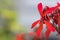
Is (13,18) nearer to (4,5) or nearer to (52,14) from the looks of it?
(4,5)

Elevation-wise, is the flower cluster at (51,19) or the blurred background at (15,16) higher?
the flower cluster at (51,19)

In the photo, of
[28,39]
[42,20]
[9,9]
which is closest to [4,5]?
[9,9]

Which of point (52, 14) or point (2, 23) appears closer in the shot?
point (52, 14)

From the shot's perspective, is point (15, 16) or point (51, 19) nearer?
point (51, 19)

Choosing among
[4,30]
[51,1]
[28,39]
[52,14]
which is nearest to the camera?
[52,14]

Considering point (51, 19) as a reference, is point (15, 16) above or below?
below

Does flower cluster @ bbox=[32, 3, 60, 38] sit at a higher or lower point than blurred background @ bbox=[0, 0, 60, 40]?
higher

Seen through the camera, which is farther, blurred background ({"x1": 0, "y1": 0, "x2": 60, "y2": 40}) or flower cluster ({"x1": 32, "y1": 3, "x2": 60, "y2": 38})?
blurred background ({"x1": 0, "y1": 0, "x2": 60, "y2": 40})

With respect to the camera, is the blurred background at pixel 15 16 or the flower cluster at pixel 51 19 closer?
the flower cluster at pixel 51 19
